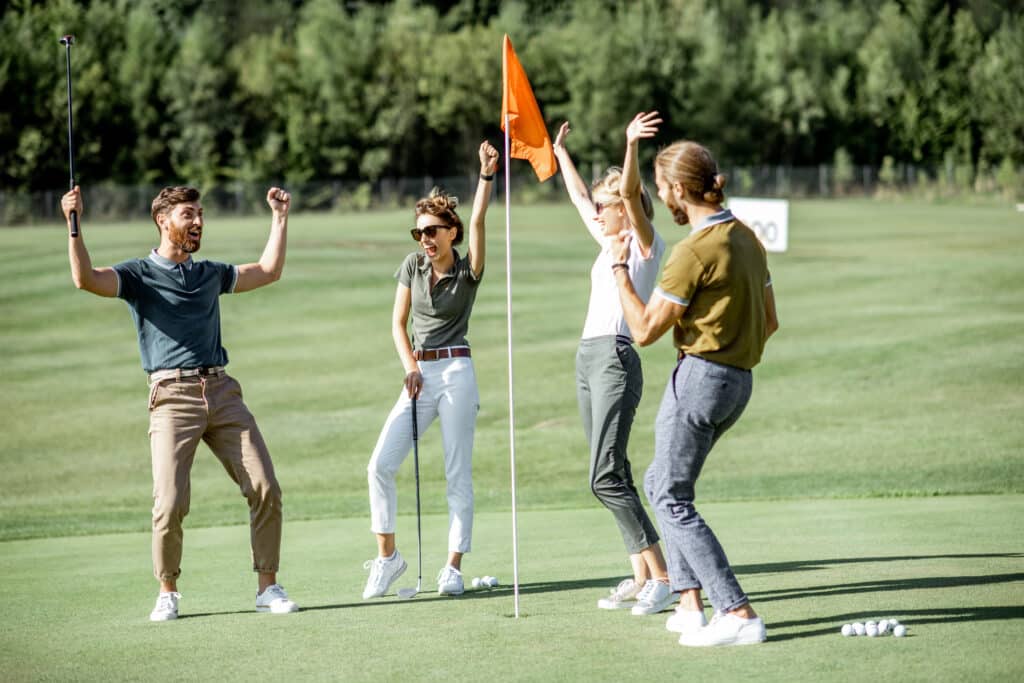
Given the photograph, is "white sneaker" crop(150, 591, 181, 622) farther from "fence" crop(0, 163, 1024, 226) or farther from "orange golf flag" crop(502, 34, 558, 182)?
"fence" crop(0, 163, 1024, 226)

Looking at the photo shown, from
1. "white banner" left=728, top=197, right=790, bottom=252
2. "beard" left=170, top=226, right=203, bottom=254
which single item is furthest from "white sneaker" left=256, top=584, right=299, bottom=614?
"white banner" left=728, top=197, right=790, bottom=252

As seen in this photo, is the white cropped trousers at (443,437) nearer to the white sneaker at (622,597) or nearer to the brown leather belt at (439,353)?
the brown leather belt at (439,353)

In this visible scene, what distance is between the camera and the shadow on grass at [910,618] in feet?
17.7

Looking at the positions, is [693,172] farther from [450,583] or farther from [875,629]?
[450,583]

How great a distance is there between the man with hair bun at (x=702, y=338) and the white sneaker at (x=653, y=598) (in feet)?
2.25

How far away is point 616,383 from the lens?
20.9 feet

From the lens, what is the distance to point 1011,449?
13.7 m

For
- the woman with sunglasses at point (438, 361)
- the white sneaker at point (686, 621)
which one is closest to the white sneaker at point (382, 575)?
the woman with sunglasses at point (438, 361)

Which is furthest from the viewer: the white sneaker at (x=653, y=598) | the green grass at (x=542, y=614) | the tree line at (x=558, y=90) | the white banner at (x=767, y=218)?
the tree line at (x=558, y=90)

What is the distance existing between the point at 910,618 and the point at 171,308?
12.0ft

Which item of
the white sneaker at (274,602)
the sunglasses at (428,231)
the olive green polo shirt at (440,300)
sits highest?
the sunglasses at (428,231)

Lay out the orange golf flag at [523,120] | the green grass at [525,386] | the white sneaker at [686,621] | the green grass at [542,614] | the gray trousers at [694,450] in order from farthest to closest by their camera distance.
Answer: the green grass at [525,386], the orange golf flag at [523,120], the white sneaker at [686,621], the gray trousers at [694,450], the green grass at [542,614]

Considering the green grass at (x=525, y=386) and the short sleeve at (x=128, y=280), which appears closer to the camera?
the short sleeve at (x=128, y=280)

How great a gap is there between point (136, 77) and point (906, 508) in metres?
52.8
